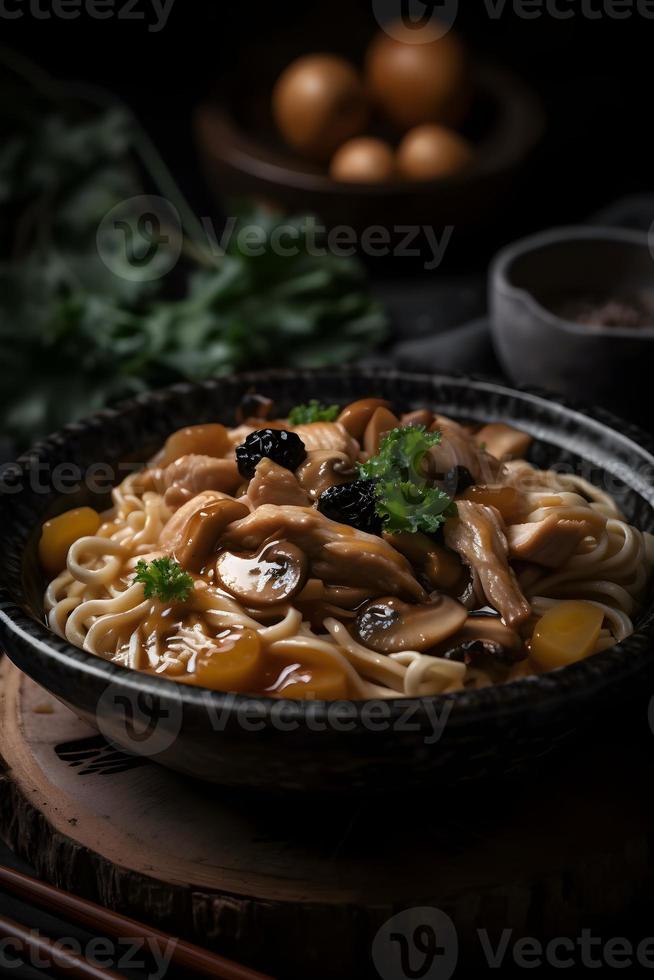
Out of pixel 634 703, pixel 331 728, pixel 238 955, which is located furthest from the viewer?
pixel 634 703

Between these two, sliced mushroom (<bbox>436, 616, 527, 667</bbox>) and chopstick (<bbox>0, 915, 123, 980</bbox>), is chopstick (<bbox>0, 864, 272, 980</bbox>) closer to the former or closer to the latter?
chopstick (<bbox>0, 915, 123, 980</bbox>)

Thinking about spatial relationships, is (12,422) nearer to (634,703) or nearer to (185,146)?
(634,703)

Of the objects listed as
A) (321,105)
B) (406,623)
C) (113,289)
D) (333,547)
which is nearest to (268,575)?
(333,547)

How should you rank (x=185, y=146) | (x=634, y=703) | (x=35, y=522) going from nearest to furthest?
1. (x=634, y=703)
2. (x=35, y=522)
3. (x=185, y=146)

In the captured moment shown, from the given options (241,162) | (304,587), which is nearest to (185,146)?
(241,162)

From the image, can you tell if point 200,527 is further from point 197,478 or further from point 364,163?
point 364,163

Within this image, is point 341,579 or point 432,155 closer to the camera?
point 341,579
